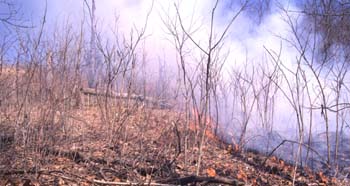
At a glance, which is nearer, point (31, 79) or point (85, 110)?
point (31, 79)

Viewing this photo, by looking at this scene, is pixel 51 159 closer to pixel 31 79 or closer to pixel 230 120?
pixel 31 79

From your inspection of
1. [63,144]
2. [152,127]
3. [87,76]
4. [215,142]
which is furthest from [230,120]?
[63,144]

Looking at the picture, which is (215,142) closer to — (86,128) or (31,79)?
(86,128)

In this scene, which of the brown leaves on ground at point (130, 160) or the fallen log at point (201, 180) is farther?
the brown leaves on ground at point (130, 160)

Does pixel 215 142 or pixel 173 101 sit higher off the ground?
pixel 173 101

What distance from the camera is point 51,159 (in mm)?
4887

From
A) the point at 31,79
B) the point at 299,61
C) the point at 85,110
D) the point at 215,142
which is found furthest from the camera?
the point at 215,142

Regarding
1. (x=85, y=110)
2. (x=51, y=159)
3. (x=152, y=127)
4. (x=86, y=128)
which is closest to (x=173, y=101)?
(x=152, y=127)

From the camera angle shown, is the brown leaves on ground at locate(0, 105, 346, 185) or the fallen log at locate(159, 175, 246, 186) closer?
the fallen log at locate(159, 175, 246, 186)

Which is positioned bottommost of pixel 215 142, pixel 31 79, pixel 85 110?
pixel 215 142

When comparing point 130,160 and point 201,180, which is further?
point 130,160

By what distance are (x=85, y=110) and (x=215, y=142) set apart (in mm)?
3463

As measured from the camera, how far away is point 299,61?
616cm

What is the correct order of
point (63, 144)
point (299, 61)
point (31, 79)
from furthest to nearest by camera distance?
1. point (299, 61)
2. point (63, 144)
3. point (31, 79)
